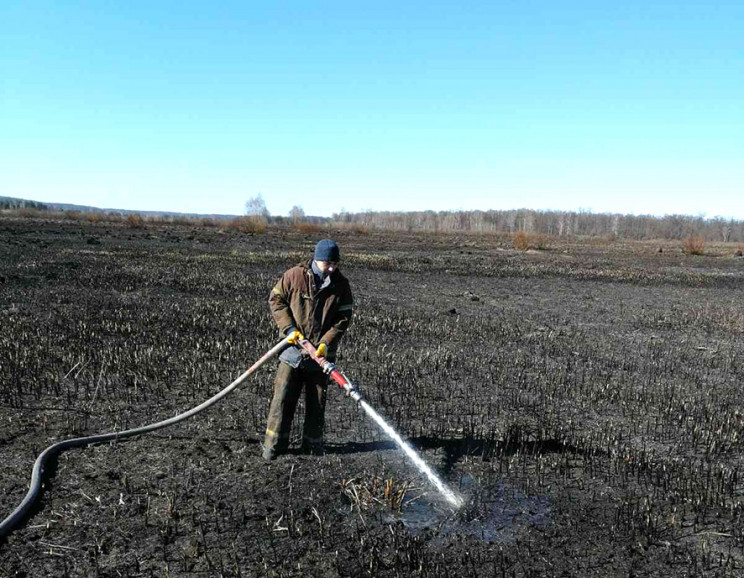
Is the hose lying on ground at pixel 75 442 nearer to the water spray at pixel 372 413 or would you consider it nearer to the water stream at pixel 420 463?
the water spray at pixel 372 413

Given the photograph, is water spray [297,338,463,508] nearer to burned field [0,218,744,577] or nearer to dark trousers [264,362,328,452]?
burned field [0,218,744,577]

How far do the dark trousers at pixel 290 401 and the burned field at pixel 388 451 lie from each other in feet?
0.93

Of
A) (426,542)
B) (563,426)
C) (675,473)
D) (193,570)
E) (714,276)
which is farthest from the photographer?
(714,276)

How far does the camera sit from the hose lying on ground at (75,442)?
439 centimetres

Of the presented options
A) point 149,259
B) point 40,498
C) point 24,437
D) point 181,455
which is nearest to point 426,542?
point 181,455

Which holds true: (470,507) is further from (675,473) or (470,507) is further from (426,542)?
(675,473)

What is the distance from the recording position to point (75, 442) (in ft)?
18.8

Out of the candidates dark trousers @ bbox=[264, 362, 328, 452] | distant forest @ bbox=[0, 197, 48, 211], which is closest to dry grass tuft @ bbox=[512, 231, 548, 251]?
dark trousers @ bbox=[264, 362, 328, 452]

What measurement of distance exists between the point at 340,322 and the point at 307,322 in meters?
0.30

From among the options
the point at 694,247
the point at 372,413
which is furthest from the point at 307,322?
the point at 694,247

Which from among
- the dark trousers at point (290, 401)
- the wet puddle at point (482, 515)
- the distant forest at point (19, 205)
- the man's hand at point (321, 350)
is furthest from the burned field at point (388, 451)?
the distant forest at point (19, 205)

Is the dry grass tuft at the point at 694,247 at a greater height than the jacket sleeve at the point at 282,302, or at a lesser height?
greater

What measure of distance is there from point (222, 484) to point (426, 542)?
1.84 metres

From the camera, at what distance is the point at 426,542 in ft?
14.5
